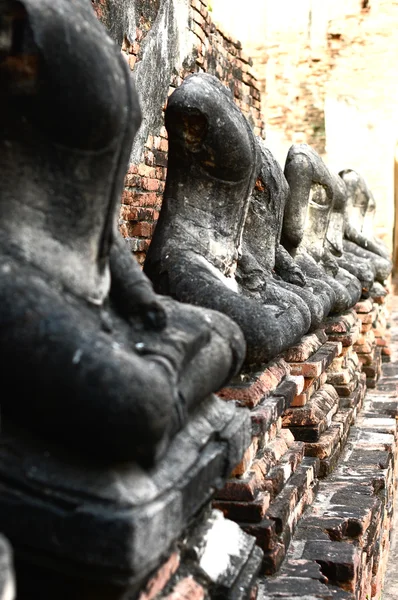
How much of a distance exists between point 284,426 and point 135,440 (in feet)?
8.44

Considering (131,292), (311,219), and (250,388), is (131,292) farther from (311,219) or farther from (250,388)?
(311,219)

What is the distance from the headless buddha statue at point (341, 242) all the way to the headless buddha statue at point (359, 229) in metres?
0.74

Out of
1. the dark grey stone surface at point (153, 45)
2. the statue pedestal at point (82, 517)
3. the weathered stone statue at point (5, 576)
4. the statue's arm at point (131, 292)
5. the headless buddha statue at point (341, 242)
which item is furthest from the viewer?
the headless buddha statue at point (341, 242)

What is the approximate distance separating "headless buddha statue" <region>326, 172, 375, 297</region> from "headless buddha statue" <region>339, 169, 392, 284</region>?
74 centimetres

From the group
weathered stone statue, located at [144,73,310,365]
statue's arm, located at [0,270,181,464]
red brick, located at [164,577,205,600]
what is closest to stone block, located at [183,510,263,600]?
red brick, located at [164,577,205,600]

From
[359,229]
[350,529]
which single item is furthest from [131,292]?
[359,229]

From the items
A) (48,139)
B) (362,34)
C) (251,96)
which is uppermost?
(362,34)

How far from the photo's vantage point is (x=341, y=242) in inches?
265

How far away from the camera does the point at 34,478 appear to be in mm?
1969

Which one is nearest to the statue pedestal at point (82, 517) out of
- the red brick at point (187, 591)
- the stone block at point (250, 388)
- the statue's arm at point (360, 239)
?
the red brick at point (187, 591)

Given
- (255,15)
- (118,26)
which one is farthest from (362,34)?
(118,26)

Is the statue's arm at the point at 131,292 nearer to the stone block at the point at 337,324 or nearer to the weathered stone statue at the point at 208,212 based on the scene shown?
the weathered stone statue at the point at 208,212

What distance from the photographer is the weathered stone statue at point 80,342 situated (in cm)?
190

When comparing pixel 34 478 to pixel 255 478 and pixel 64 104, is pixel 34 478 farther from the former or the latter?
pixel 255 478
